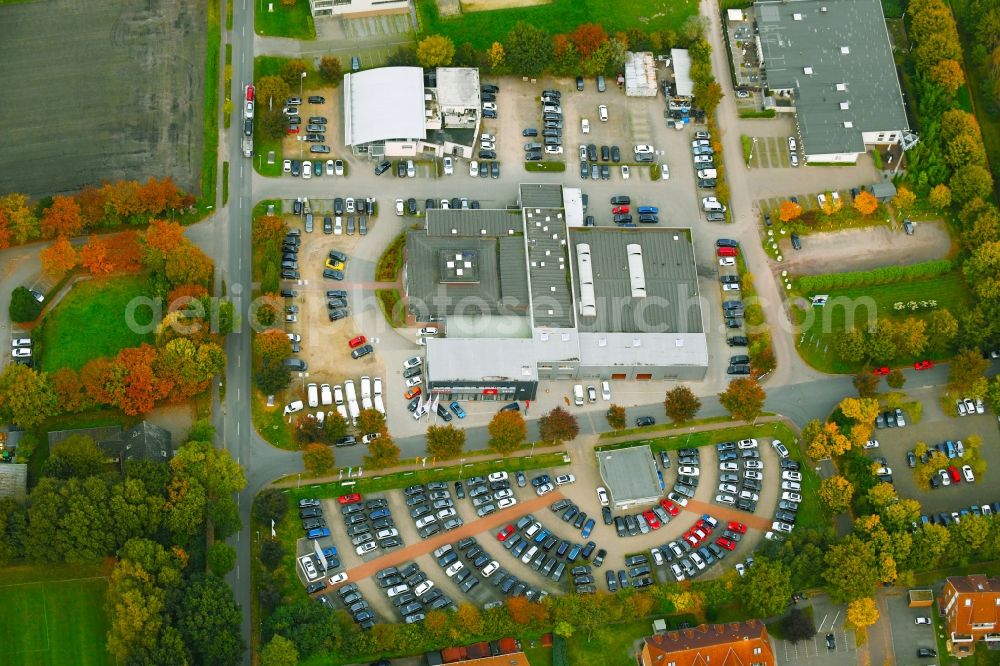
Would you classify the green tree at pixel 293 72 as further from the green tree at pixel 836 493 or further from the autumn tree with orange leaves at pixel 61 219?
the green tree at pixel 836 493

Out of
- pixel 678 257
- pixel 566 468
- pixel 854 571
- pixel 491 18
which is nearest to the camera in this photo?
pixel 854 571

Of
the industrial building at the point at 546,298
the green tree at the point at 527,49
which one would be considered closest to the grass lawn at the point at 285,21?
the green tree at the point at 527,49

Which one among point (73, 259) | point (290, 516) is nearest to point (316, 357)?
point (290, 516)

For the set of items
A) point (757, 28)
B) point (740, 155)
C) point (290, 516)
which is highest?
point (757, 28)

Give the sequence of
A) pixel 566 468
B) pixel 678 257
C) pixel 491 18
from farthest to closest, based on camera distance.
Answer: pixel 491 18, pixel 678 257, pixel 566 468

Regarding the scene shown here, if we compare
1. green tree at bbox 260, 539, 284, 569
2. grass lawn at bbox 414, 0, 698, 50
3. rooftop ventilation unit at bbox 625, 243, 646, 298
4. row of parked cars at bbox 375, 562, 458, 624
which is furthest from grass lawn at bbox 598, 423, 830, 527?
grass lawn at bbox 414, 0, 698, 50

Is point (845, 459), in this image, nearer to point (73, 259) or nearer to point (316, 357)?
point (316, 357)

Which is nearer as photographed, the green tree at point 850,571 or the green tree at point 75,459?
the green tree at point 75,459
